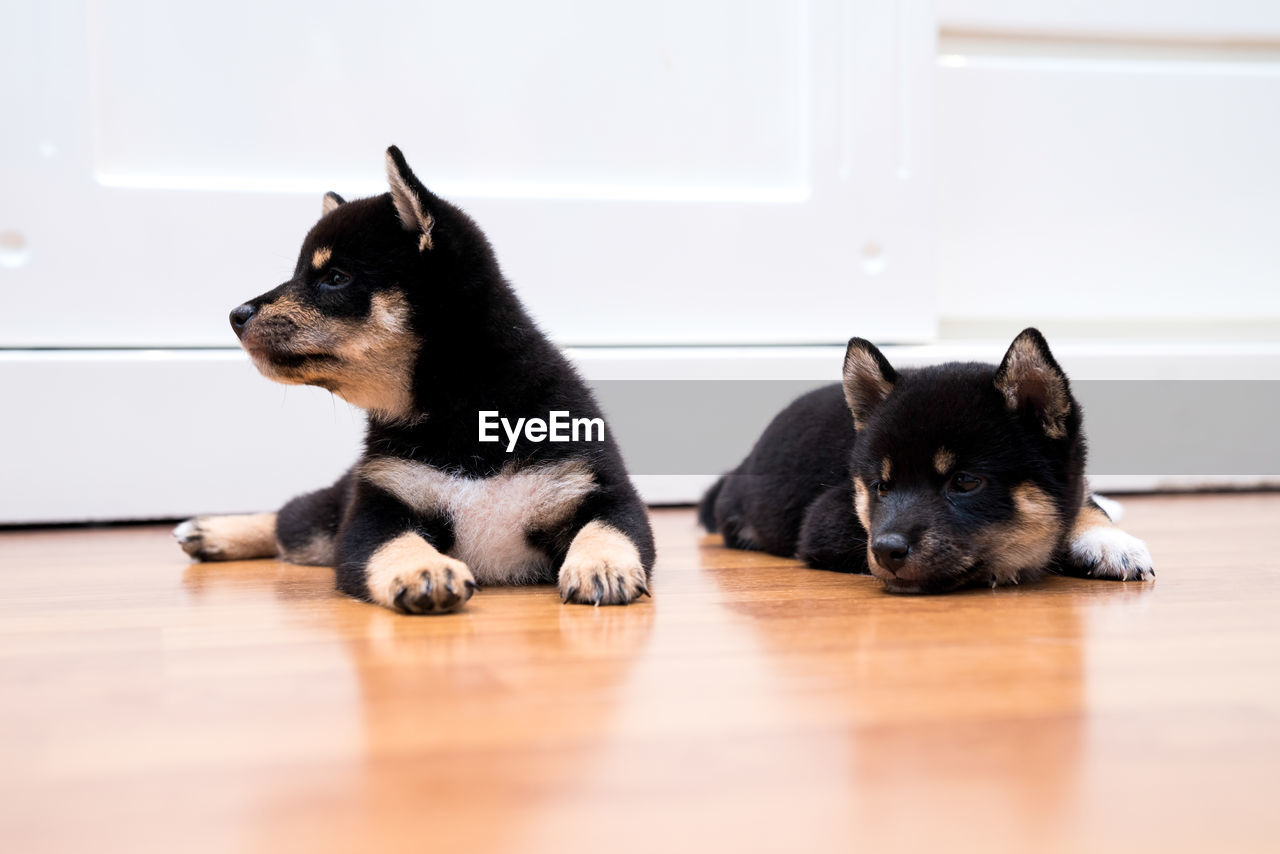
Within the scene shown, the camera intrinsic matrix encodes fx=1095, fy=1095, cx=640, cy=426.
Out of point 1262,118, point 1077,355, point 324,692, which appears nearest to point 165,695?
point 324,692

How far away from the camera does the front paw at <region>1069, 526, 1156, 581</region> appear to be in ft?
6.82

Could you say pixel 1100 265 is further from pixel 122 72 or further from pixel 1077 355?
pixel 122 72

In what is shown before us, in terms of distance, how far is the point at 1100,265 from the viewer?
12.7 feet

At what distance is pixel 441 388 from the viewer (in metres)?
2.09

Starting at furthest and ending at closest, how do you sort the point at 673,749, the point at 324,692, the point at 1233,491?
the point at 1233,491 → the point at 324,692 → the point at 673,749

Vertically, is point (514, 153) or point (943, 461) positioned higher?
point (514, 153)

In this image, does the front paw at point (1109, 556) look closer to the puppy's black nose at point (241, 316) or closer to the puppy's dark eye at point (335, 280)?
the puppy's dark eye at point (335, 280)

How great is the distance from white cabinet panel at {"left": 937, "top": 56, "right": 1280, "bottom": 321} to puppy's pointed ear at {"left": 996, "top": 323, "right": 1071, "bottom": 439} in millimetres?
1806

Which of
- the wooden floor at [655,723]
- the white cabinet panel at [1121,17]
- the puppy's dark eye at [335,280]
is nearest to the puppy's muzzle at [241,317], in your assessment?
the puppy's dark eye at [335,280]

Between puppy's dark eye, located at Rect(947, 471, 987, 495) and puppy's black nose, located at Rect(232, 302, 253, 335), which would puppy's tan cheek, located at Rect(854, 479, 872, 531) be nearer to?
puppy's dark eye, located at Rect(947, 471, 987, 495)

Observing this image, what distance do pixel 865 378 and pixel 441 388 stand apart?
85 cm

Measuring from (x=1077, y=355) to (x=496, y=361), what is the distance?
235 centimetres

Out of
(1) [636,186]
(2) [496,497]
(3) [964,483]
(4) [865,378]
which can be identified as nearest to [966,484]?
(3) [964,483]

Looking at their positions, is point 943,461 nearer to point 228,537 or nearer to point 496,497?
point 496,497
